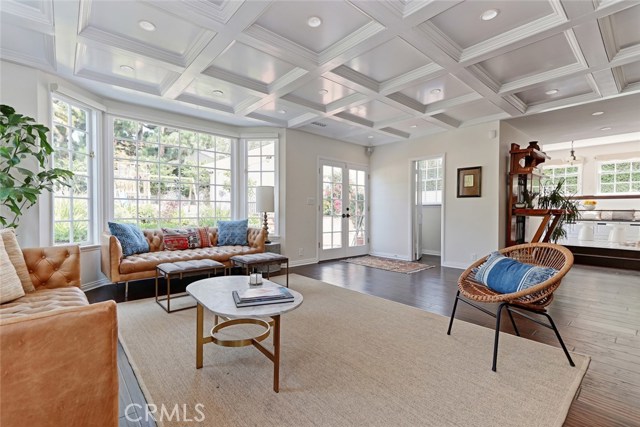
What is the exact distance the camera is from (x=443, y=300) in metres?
3.48

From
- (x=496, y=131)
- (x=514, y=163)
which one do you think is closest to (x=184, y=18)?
(x=496, y=131)

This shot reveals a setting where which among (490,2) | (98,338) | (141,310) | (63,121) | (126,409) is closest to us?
(98,338)

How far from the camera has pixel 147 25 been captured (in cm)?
257

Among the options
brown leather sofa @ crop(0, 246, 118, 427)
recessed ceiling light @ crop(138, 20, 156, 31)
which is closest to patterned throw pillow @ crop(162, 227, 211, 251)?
recessed ceiling light @ crop(138, 20, 156, 31)

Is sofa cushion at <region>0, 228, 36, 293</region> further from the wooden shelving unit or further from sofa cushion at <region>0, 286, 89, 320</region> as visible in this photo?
the wooden shelving unit

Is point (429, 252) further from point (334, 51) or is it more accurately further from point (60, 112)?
point (60, 112)

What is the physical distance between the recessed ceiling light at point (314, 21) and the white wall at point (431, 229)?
5.49 metres

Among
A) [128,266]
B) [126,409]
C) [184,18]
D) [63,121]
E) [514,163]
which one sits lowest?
[126,409]

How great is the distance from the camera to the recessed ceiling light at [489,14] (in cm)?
241

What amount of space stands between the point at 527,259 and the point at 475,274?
0.49 meters

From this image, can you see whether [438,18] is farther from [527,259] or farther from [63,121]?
[63,121]

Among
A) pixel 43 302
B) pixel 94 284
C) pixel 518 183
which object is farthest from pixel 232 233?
pixel 518 183

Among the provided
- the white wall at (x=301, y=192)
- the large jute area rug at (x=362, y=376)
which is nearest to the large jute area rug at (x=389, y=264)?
the white wall at (x=301, y=192)

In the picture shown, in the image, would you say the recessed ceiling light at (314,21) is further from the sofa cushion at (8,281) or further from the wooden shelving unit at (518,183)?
the wooden shelving unit at (518,183)
